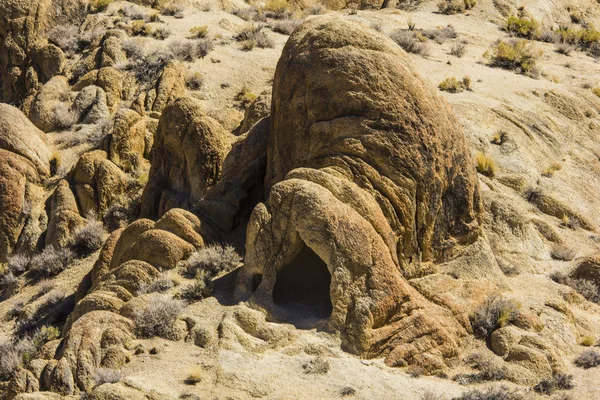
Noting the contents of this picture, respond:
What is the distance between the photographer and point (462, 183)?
1762 centimetres

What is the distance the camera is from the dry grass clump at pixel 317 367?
14105 millimetres

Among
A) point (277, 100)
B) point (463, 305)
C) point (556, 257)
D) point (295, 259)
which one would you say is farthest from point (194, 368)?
point (556, 257)

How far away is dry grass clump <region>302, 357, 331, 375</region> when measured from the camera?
46.3ft

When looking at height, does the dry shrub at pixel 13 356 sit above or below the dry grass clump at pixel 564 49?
below

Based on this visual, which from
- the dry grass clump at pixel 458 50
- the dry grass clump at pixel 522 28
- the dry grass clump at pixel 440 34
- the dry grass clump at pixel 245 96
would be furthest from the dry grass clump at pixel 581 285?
the dry grass clump at pixel 522 28

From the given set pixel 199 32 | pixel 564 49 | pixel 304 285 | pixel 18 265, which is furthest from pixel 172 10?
pixel 304 285

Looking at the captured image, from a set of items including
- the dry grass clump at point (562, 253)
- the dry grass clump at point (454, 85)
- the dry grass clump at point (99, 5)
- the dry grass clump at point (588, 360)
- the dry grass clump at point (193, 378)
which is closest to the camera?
the dry grass clump at point (193, 378)

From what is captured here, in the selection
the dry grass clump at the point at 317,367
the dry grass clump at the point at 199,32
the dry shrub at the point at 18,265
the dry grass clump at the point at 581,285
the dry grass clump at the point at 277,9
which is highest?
the dry grass clump at the point at 277,9

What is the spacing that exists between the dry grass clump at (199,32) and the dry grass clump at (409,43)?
7.08 m

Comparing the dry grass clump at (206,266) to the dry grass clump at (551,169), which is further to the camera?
the dry grass clump at (551,169)

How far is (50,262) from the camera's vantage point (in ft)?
69.4

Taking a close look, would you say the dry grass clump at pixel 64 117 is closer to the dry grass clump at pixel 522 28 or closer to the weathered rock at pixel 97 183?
the weathered rock at pixel 97 183

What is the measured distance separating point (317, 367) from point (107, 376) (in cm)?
347

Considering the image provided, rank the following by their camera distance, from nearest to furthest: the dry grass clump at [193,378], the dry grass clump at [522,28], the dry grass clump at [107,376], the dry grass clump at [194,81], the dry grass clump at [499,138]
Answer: the dry grass clump at [107,376], the dry grass clump at [193,378], the dry grass clump at [499,138], the dry grass clump at [194,81], the dry grass clump at [522,28]
